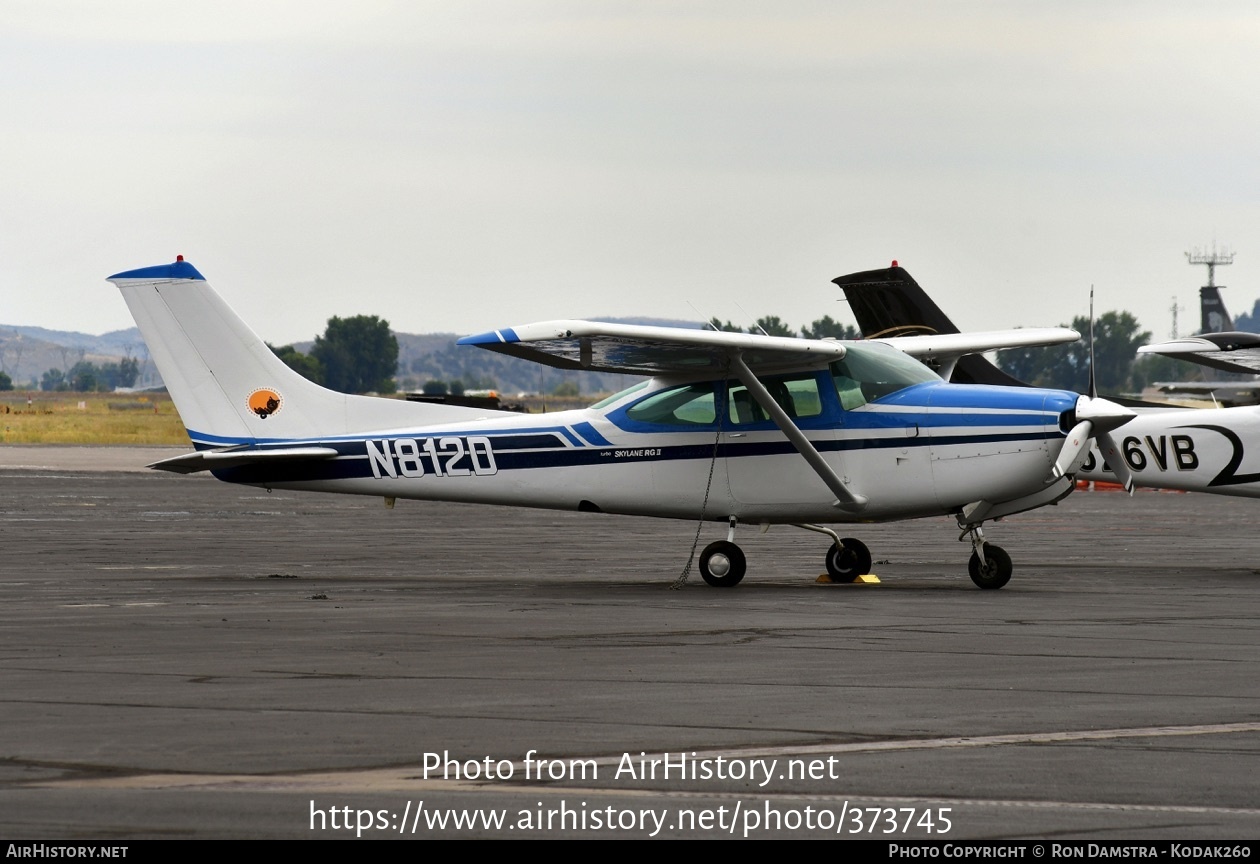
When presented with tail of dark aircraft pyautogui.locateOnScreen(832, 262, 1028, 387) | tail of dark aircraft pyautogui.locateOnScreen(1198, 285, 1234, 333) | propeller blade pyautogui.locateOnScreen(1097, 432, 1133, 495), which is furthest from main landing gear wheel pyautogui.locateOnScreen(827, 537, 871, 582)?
tail of dark aircraft pyautogui.locateOnScreen(1198, 285, 1234, 333)

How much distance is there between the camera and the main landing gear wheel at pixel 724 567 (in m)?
15.6

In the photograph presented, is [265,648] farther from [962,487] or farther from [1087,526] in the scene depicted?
[1087,526]

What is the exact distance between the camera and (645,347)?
49.9ft

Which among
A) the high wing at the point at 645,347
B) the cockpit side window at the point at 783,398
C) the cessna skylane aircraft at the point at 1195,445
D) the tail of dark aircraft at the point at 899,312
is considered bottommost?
the cessna skylane aircraft at the point at 1195,445

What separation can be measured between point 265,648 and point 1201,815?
20.4 ft

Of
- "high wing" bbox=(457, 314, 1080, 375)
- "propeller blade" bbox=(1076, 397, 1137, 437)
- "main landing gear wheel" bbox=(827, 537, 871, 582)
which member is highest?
"high wing" bbox=(457, 314, 1080, 375)

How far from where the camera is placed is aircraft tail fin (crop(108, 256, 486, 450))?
56.4 ft

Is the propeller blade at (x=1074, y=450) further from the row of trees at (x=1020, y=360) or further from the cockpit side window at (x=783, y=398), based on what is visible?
the row of trees at (x=1020, y=360)

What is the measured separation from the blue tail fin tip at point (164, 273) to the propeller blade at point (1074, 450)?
29.3 feet

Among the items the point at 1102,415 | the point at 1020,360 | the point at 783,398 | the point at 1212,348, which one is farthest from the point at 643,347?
the point at 1020,360

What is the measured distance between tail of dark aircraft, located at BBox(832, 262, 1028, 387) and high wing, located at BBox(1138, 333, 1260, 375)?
252 centimetres

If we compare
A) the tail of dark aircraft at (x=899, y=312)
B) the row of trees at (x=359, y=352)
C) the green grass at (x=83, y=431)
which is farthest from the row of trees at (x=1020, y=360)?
the tail of dark aircraft at (x=899, y=312)

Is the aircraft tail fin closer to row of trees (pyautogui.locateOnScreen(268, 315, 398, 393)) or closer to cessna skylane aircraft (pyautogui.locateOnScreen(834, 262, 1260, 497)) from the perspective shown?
cessna skylane aircraft (pyautogui.locateOnScreen(834, 262, 1260, 497))
